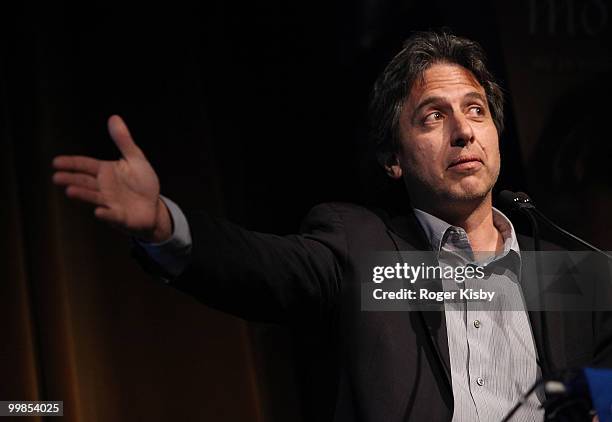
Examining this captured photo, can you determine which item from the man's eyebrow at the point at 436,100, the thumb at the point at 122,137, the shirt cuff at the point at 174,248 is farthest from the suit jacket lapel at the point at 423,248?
the thumb at the point at 122,137

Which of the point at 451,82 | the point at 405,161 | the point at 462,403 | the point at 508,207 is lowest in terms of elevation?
the point at 462,403

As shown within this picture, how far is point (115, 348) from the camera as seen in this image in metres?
2.32

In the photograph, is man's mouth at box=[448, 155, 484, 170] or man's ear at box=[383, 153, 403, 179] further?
man's ear at box=[383, 153, 403, 179]

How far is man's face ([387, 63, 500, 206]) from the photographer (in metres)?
1.95

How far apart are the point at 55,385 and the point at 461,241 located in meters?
1.04

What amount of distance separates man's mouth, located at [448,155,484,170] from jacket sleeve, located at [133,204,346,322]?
0.94ft

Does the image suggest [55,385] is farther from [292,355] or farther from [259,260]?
[259,260]

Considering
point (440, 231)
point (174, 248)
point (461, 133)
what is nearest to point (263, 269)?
point (174, 248)

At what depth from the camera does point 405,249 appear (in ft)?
6.21

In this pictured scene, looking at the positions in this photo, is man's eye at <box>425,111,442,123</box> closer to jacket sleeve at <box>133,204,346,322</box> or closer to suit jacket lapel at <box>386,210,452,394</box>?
suit jacket lapel at <box>386,210,452,394</box>

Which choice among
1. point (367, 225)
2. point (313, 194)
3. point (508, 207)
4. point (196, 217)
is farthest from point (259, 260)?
point (313, 194)

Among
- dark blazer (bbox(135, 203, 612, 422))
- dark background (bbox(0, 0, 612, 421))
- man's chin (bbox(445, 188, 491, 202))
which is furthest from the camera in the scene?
dark background (bbox(0, 0, 612, 421))

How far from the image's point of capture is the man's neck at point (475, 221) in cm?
199
